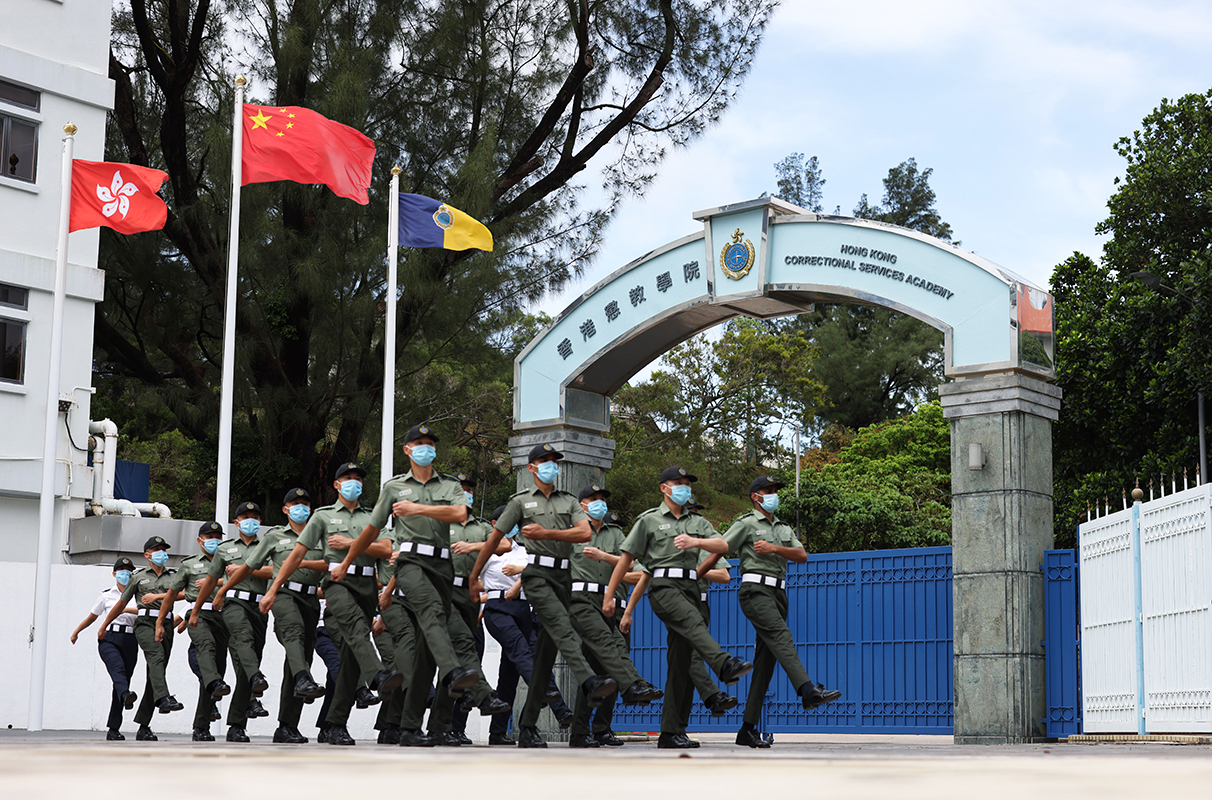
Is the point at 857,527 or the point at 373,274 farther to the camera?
the point at 857,527

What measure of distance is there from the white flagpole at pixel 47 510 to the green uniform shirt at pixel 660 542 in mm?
7672

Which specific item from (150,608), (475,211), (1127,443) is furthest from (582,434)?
(1127,443)

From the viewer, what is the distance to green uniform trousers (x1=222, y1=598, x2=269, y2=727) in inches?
420

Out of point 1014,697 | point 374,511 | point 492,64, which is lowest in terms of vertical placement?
point 1014,697

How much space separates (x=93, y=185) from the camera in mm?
15867

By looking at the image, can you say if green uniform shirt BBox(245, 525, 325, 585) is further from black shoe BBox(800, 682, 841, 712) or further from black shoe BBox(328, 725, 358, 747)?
black shoe BBox(800, 682, 841, 712)

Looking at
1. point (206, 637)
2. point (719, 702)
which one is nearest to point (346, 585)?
point (206, 637)

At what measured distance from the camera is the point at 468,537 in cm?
1012

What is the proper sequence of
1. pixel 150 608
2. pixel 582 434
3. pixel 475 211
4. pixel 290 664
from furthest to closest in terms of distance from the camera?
pixel 475 211 → pixel 582 434 → pixel 150 608 → pixel 290 664

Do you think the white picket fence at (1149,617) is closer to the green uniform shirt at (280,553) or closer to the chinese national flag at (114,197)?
the green uniform shirt at (280,553)

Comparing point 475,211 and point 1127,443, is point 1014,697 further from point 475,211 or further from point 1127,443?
point 1127,443

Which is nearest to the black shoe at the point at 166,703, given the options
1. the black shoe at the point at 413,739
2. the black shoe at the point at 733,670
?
the black shoe at the point at 413,739

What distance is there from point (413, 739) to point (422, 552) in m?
1.20

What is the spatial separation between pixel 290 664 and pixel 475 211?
12383 mm
